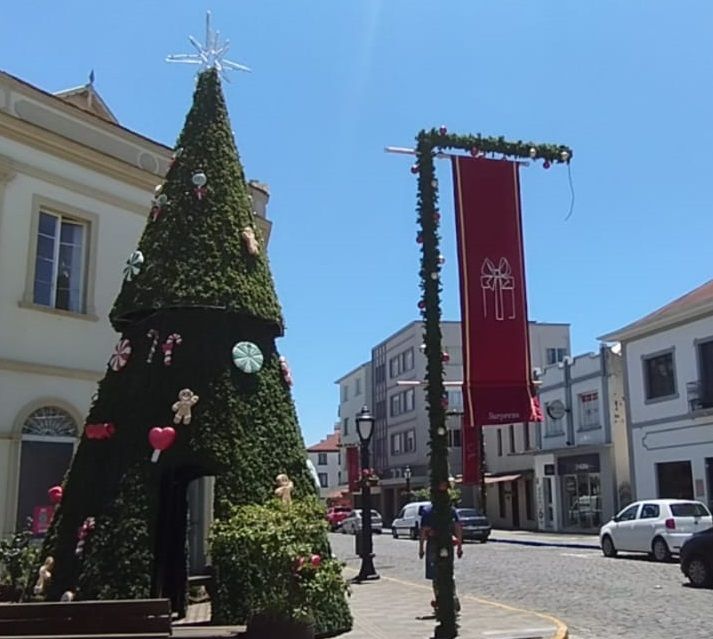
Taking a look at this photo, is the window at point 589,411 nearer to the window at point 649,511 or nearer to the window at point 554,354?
the window at point 649,511

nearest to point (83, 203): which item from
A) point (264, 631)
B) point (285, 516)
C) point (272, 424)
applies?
point (272, 424)

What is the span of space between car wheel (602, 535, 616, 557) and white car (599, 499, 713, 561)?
174mm

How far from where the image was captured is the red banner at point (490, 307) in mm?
9680

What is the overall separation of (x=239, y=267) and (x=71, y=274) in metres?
6.43

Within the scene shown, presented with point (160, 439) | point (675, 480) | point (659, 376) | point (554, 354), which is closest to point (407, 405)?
point (554, 354)

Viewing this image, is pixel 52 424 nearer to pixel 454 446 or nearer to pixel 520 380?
pixel 520 380

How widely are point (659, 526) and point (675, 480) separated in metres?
8.08

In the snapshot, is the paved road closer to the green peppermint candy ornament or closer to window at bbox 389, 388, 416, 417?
the green peppermint candy ornament

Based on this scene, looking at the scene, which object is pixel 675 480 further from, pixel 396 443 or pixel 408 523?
pixel 396 443

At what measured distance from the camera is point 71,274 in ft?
52.5

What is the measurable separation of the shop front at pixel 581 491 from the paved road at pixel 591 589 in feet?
35.6

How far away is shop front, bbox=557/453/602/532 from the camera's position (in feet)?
127

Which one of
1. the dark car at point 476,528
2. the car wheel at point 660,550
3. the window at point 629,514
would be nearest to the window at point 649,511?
the window at point 629,514

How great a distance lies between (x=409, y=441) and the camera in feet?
210
